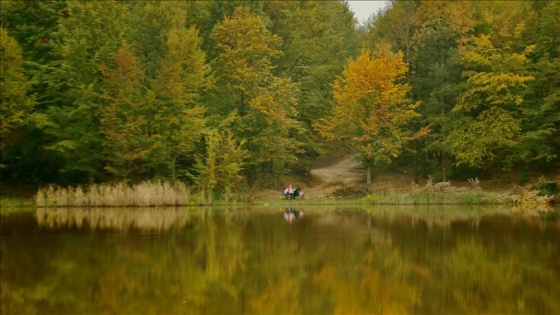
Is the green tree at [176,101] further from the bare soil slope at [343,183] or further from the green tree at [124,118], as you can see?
the bare soil slope at [343,183]

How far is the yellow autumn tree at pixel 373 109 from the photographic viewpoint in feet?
137

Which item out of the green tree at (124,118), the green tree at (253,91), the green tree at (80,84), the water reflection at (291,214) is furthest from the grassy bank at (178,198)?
the green tree at (253,91)

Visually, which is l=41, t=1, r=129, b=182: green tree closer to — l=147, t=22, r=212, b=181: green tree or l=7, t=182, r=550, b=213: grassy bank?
l=7, t=182, r=550, b=213: grassy bank

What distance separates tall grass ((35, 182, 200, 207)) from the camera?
36156mm

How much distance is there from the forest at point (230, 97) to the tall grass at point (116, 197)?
98.6 inches

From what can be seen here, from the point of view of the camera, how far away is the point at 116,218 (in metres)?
29.7

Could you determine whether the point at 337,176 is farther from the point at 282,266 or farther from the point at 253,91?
the point at 282,266

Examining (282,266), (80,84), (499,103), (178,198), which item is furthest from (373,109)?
(282,266)

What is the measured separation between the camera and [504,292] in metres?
13.6

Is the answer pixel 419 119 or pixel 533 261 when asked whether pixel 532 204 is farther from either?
pixel 533 261

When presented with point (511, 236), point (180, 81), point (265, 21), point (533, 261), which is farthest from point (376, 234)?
point (265, 21)

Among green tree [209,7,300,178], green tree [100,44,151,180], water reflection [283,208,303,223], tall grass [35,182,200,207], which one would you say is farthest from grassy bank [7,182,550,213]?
green tree [209,7,300,178]

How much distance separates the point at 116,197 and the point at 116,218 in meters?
6.61

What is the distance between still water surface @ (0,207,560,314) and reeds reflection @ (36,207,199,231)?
0.11m
